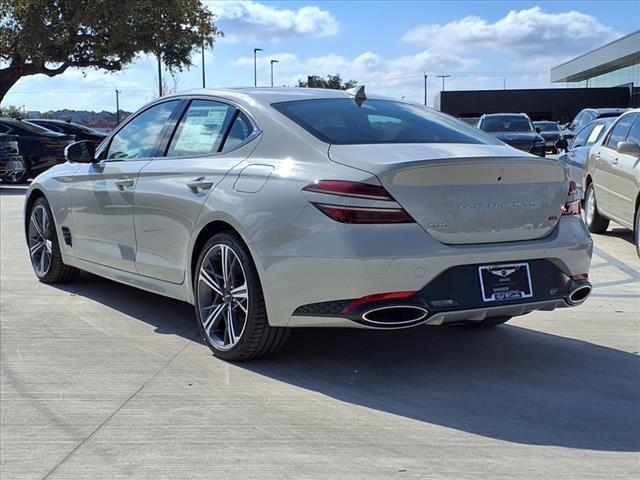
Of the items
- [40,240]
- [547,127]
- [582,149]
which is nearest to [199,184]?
[40,240]

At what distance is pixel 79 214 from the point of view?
20.4 feet

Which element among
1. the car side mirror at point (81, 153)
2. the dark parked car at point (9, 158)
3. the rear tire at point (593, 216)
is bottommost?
the rear tire at point (593, 216)

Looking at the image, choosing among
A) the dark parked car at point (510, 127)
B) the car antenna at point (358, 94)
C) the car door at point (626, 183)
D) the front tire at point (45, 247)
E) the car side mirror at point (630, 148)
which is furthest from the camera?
the dark parked car at point (510, 127)

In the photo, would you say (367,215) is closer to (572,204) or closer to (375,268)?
(375,268)

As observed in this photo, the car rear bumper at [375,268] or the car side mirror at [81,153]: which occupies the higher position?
the car side mirror at [81,153]

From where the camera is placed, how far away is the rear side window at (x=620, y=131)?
8727mm

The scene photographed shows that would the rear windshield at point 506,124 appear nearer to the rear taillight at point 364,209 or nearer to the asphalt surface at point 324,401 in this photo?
the asphalt surface at point 324,401

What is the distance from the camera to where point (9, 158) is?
56.8ft

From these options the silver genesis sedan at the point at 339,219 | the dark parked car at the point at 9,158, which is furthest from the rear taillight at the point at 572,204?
the dark parked car at the point at 9,158

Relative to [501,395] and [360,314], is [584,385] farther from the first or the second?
[360,314]

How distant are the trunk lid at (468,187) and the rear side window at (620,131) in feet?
15.9

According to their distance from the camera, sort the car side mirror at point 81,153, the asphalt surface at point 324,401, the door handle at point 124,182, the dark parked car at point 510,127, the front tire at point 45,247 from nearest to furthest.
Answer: the asphalt surface at point 324,401 < the door handle at point 124,182 < the car side mirror at point 81,153 < the front tire at point 45,247 < the dark parked car at point 510,127

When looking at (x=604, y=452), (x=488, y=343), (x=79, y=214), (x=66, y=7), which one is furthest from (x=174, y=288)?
(x=66, y=7)

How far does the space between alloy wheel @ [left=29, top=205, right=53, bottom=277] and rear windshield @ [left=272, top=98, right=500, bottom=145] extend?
3015mm
